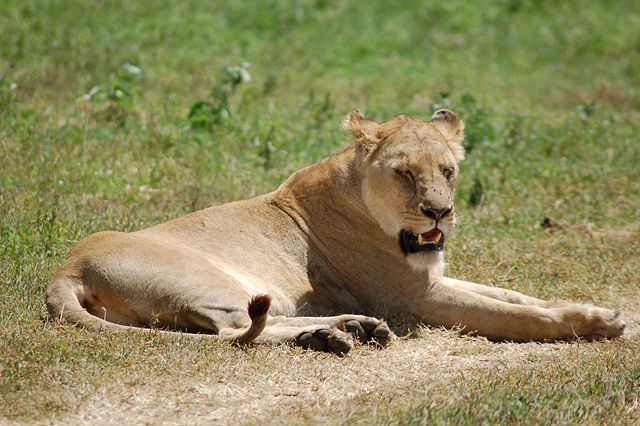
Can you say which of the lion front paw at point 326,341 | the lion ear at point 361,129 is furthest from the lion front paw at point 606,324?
the lion ear at point 361,129

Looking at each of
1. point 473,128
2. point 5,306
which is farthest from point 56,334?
point 473,128

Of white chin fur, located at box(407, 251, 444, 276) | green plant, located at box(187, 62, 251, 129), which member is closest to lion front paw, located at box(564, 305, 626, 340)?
white chin fur, located at box(407, 251, 444, 276)

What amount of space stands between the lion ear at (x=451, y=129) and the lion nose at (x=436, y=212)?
64cm

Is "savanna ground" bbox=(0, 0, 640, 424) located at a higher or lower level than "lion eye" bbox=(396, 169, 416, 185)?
lower

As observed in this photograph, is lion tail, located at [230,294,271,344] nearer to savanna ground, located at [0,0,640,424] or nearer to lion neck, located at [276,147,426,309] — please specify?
savanna ground, located at [0,0,640,424]

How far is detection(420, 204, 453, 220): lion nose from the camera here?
445 centimetres

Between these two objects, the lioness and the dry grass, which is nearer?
the dry grass

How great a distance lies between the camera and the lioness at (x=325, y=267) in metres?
4.32

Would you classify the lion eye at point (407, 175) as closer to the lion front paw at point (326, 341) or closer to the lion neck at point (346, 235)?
the lion neck at point (346, 235)

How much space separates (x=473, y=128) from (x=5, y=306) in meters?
5.57

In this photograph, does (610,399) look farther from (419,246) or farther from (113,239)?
(113,239)

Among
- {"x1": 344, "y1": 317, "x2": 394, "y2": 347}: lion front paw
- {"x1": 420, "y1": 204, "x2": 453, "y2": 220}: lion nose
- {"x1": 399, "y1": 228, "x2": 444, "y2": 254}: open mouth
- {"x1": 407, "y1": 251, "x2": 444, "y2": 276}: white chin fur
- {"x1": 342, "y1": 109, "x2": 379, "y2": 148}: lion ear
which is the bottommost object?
{"x1": 344, "y1": 317, "x2": 394, "y2": 347}: lion front paw

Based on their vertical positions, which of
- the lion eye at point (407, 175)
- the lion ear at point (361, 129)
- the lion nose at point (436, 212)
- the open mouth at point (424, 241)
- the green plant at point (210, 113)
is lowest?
the green plant at point (210, 113)

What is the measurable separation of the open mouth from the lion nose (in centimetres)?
17
